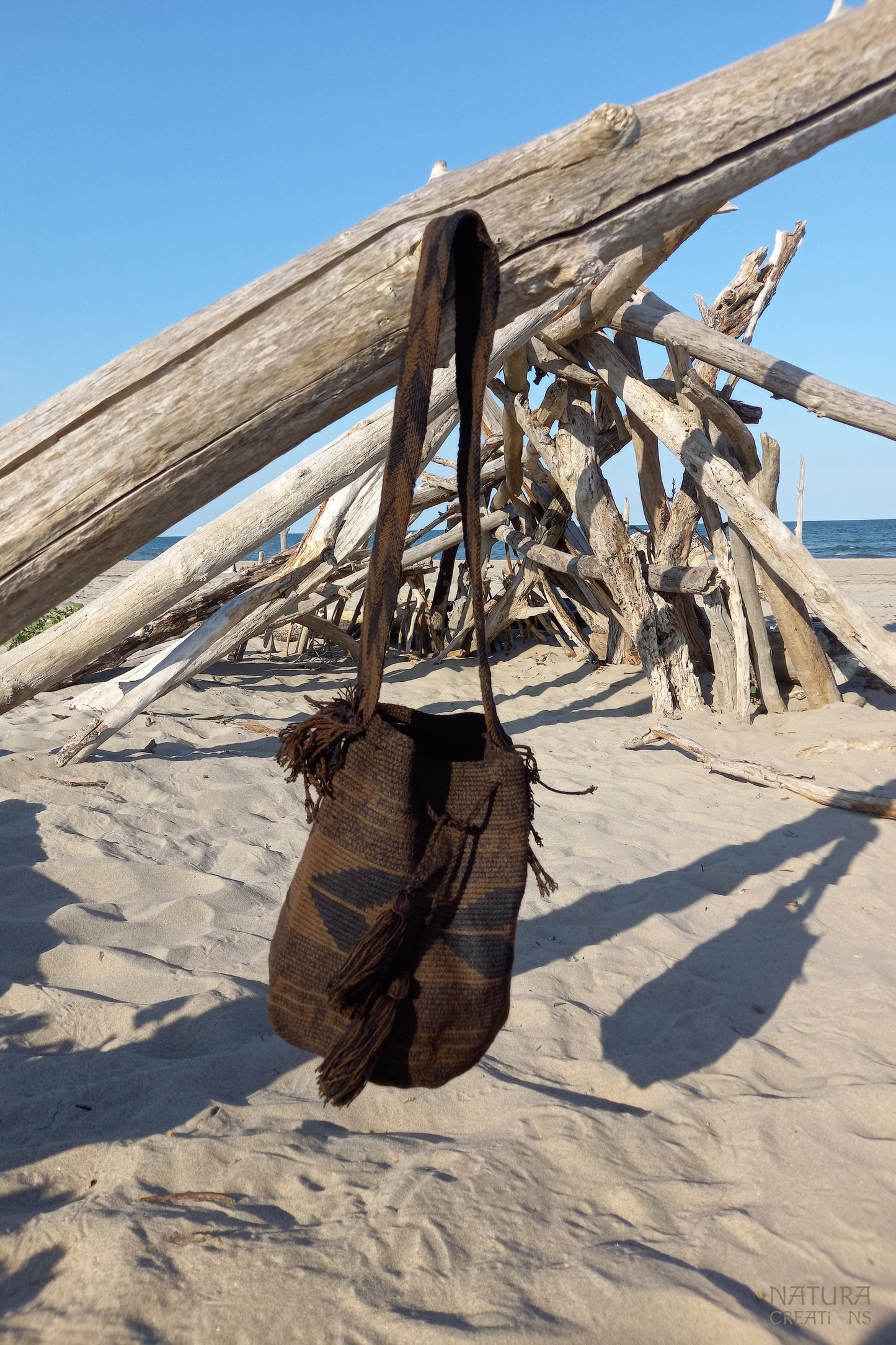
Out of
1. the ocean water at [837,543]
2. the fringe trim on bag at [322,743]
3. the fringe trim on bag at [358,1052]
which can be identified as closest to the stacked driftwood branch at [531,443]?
the fringe trim on bag at [322,743]

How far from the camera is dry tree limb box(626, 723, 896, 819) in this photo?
473 cm

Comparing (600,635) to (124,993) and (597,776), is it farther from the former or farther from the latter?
(124,993)

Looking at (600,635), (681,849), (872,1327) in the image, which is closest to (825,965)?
(681,849)

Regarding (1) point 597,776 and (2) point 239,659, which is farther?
(2) point 239,659

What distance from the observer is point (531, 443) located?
7.34m

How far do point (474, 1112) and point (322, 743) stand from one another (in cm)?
135

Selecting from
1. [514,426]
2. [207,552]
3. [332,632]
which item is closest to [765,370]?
[514,426]

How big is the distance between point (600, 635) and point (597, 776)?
3.37m

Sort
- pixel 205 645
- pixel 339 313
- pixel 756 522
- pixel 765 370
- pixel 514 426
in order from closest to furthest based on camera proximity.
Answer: pixel 339 313 → pixel 765 370 → pixel 205 645 → pixel 756 522 → pixel 514 426

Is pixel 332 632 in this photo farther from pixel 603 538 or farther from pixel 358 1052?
pixel 358 1052

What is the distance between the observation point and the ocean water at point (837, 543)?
37531 millimetres

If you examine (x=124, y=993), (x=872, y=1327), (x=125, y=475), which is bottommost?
(x=872, y=1327)

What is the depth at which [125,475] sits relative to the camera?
1.43m

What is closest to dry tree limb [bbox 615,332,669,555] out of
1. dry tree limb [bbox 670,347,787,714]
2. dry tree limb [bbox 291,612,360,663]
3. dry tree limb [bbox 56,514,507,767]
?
dry tree limb [bbox 670,347,787,714]
